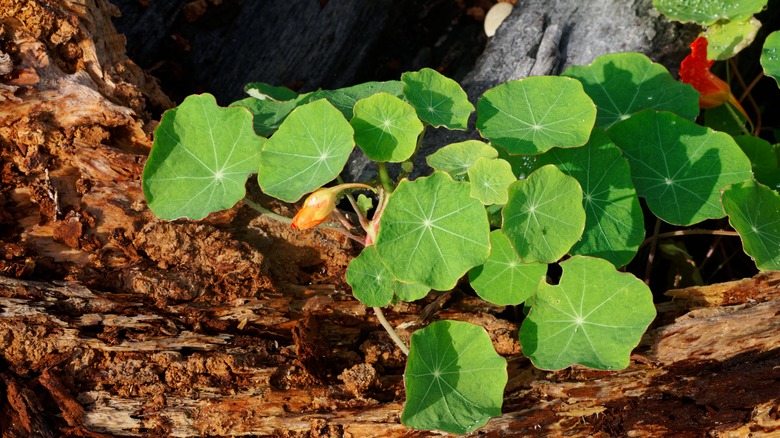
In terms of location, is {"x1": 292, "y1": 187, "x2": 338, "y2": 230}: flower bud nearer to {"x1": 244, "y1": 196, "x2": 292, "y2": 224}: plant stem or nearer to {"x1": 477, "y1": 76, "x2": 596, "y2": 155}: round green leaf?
{"x1": 244, "y1": 196, "x2": 292, "y2": 224}: plant stem

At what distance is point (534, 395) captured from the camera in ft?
5.79

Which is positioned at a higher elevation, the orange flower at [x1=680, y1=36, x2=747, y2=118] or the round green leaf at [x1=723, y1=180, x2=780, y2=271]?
the orange flower at [x1=680, y1=36, x2=747, y2=118]

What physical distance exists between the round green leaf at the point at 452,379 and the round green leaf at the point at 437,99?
60 cm

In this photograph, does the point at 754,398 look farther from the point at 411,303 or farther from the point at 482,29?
the point at 482,29

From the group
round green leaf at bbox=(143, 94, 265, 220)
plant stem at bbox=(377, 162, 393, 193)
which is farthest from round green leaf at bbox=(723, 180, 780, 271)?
round green leaf at bbox=(143, 94, 265, 220)

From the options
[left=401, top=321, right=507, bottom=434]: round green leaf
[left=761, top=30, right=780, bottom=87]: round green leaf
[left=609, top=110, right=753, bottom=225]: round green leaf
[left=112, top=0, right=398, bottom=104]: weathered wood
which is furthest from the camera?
[left=112, top=0, right=398, bottom=104]: weathered wood

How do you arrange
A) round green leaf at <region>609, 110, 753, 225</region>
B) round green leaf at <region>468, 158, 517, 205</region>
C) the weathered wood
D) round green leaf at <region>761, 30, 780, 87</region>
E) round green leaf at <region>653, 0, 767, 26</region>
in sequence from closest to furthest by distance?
round green leaf at <region>468, 158, 517, 205</region> < round green leaf at <region>609, 110, 753, 225</region> < round green leaf at <region>761, 30, 780, 87</region> < round green leaf at <region>653, 0, 767, 26</region> < the weathered wood

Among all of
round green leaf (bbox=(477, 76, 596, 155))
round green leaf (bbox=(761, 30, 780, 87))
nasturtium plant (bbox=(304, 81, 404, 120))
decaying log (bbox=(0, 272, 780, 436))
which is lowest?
decaying log (bbox=(0, 272, 780, 436))

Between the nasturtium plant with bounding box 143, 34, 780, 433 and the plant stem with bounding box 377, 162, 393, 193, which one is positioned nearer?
the nasturtium plant with bounding box 143, 34, 780, 433

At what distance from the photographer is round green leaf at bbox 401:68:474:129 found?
1.88 meters

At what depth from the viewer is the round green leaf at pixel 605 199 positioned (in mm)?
1854

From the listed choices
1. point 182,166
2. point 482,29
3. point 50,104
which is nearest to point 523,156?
point 182,166

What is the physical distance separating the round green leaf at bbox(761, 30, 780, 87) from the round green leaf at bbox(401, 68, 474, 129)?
1.05 meters

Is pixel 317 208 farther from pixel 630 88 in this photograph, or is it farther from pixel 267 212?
pixel 630 88
